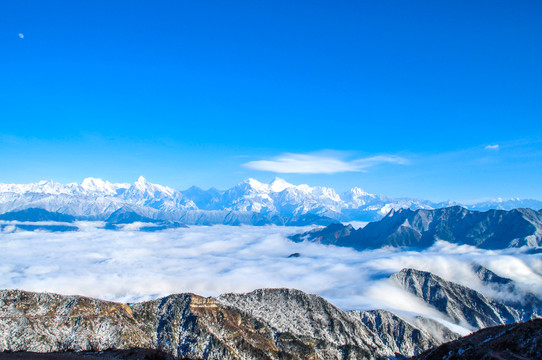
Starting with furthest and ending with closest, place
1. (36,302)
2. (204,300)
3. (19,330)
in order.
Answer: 1. (204,300)
2. (36,302)
3. (19,330)

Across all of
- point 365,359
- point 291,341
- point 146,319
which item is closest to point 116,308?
point 146,319

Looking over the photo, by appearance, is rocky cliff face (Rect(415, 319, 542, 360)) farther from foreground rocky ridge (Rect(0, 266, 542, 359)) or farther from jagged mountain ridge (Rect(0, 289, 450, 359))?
jagged mountain ridge (Rect(0, 289, 450, 359))

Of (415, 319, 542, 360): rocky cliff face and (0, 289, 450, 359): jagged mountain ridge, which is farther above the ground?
(415, 319, 542, 360): rocky cliff face

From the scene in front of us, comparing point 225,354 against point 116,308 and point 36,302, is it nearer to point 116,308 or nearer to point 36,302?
point 116,308

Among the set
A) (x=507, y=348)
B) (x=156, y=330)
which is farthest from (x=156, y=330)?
(x=507, y=348)

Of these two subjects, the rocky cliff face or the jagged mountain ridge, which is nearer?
the rocky cliff face

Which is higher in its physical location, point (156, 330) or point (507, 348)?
point (507, 348)

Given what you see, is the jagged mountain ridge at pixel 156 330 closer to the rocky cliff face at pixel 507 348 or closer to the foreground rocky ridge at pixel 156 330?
the foreground rocky ridge at pixel 156 330

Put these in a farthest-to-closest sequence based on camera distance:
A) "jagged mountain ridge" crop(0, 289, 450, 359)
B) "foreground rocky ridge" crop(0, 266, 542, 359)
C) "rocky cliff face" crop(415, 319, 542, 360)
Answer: "jagged mountain ridge" crop(0, 289, 450, 359)
"foreground rocky ridge" crop(0, 266, 542, 359)
"rocky cliff face" crop(415, 319, 542, 360)

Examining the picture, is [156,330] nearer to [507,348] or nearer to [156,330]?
[156,330]

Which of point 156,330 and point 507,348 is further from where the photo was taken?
point 156,330

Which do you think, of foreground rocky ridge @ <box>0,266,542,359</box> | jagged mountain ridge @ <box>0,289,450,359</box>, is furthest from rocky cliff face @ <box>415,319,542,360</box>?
jagged mountain ridge @ <box>0,289,450,359</box>
